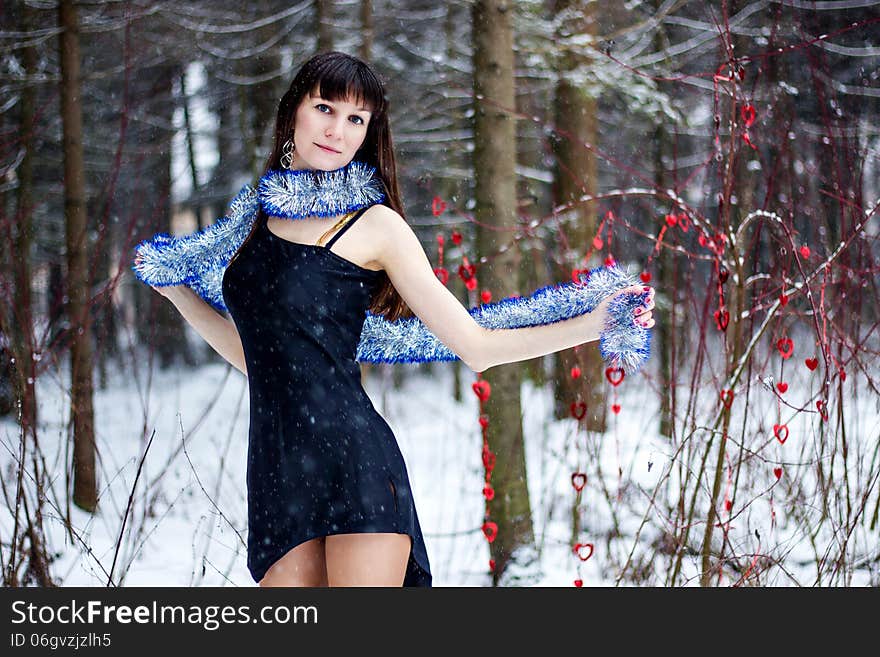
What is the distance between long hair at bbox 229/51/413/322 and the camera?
187 centimetres

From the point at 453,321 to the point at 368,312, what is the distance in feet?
0.99

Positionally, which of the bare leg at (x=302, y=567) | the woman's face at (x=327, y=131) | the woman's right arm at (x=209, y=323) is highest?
the woman's face at (x=327, y=131)

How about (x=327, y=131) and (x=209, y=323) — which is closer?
(x=327, y=131)

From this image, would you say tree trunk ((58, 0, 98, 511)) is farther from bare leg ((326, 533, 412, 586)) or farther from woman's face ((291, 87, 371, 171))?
bare leg ((326, 533, 412, 586))

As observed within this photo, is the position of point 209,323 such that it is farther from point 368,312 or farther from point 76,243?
point 76,243

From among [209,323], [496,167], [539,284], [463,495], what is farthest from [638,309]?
[539,284]

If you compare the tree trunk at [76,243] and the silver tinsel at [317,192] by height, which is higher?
the tree trunk at [76,243]

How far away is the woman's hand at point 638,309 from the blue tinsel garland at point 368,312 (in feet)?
0.06

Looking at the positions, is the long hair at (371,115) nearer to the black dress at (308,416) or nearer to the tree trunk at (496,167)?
the black dress at (308,416)

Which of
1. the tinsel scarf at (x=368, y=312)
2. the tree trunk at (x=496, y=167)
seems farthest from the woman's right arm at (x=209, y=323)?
the tree trunk at (x=496, y=167)

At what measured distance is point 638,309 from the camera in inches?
68.7

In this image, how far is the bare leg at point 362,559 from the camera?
1725 mm

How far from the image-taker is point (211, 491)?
20.9ft
